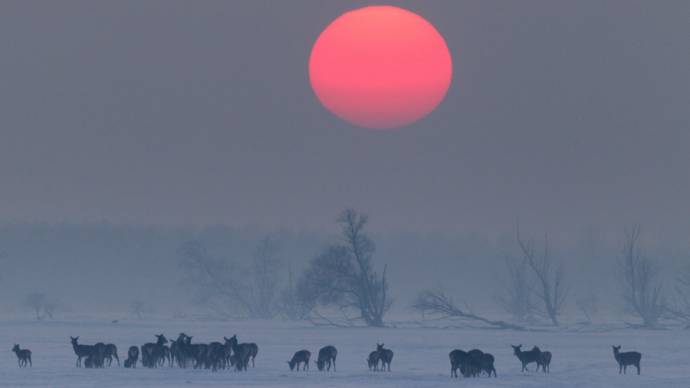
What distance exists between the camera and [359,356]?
Answer: 58.0 metres

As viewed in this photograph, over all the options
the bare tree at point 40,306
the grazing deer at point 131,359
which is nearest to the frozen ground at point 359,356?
the grazing deer at point 131,359

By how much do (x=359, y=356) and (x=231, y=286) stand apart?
68.1 metres

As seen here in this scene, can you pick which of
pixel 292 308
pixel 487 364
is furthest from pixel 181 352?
pixel 292 308

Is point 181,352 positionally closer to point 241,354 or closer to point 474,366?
point 241,354

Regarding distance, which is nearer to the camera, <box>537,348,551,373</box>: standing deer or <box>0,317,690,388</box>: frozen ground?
<box>0,317,690,388</box>: frozen ground

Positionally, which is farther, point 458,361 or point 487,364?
point 487,364

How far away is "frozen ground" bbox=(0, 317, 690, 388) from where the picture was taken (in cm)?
4438

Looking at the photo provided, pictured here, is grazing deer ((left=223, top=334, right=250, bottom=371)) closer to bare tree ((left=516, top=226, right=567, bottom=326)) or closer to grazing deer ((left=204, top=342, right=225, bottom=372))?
grazing deer ((left=204, top=342, right=225, bottom=372))

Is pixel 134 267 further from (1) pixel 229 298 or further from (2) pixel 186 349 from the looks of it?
(2) pixel 186 349

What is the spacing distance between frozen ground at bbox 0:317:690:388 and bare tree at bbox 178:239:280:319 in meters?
→ 27.5

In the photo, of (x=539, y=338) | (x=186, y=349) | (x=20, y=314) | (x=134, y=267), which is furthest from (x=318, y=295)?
(x=134, y=267)

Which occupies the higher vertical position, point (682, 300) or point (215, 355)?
point (682, 300)

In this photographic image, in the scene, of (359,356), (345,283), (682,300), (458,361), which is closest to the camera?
(458,361)

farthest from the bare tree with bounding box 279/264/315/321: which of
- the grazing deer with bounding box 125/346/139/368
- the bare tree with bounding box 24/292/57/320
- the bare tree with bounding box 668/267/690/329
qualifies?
the grazing deer with bounding box 125/346/139/368
